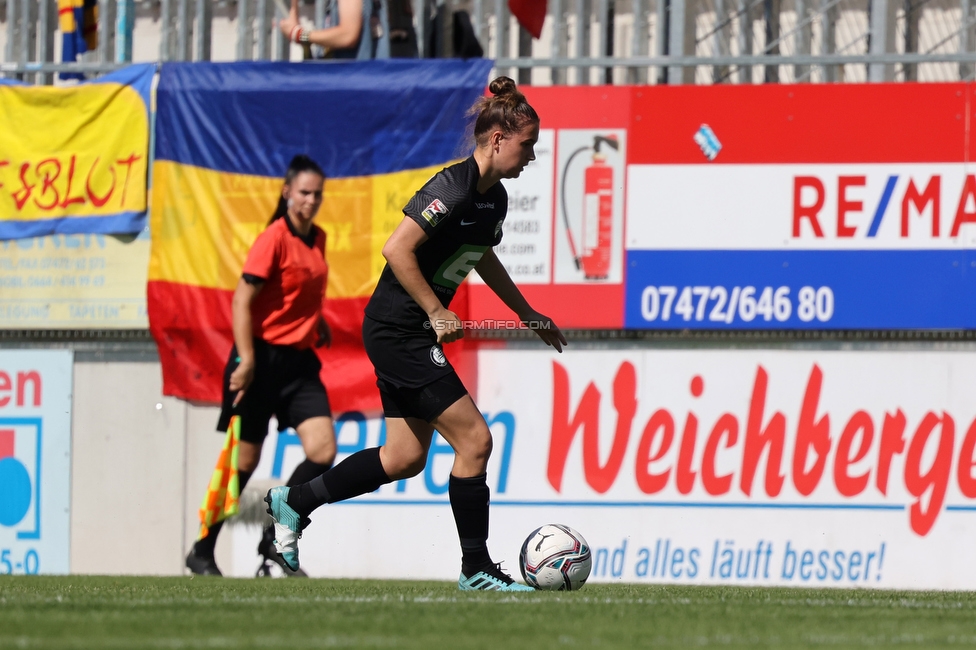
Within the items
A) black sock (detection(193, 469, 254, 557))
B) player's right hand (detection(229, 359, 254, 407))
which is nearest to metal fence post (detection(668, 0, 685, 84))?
player's right hand (detection(229, 359, 254, 407))

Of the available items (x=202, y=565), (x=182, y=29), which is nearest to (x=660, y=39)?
(x=182, y=29)

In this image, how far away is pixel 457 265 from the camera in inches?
235

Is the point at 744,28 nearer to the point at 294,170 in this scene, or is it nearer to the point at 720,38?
the point at 720,38

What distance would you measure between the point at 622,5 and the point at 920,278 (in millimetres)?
2947

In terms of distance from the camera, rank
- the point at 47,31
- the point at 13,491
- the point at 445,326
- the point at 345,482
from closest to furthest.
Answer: the point at 445,326 → the point at 345,482 → the point at 13,491 → the point at 47,31

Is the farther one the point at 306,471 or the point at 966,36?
the point at 966,36

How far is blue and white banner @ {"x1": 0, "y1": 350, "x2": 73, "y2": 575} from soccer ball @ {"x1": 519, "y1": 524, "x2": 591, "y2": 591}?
4814mm

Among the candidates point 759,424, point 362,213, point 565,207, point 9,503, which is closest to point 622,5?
point 565,207

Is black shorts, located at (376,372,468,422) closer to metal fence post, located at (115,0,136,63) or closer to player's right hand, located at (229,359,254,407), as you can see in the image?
player's right hand, located at (229,359,254,407)

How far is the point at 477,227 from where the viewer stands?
591cm

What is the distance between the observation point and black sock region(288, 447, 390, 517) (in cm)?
614

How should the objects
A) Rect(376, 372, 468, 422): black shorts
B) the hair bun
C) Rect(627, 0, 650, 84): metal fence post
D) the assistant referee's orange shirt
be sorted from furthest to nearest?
Rect(627, 0, 650, 84): metal fence post
the assistant referee's orange shirt
the hair bun
Rect(376, 372, 468, 422): black shorts

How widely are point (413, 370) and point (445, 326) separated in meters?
0.36

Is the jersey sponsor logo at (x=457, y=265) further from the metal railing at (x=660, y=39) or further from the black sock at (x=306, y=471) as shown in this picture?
the metal railing at (x=660, y=39)
